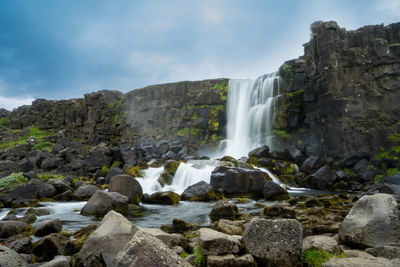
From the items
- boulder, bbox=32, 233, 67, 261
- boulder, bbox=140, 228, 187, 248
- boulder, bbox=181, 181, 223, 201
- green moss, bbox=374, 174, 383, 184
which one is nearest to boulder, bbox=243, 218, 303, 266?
boulder, bbox=140, 228, 187, 248

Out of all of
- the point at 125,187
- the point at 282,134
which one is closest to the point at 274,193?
the point at 125,187

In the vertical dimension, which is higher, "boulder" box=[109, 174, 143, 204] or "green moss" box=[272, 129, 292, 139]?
"green moss" box=[272, 129, 292, 139]

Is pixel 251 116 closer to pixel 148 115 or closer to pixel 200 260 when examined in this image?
pixel 148 115

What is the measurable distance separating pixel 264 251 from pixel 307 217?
295 inches

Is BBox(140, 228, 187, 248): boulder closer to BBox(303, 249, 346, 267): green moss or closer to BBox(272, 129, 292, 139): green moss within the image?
BBox(303, 249, 346, 267): green moss

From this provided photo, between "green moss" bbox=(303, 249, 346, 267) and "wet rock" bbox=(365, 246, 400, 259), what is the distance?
0.71 m

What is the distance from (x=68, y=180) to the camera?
2597 cm

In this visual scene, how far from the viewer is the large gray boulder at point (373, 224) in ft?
21.8

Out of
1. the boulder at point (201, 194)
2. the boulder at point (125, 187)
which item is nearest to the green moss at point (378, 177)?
the boulder at point (201, 194)

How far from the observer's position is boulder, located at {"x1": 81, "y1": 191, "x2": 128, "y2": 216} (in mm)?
14539

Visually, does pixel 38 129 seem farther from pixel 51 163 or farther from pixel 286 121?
pixel 286 121

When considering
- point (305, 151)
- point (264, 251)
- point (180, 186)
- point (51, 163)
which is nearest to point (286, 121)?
point (305, 151)

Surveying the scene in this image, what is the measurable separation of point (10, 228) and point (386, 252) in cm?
1227

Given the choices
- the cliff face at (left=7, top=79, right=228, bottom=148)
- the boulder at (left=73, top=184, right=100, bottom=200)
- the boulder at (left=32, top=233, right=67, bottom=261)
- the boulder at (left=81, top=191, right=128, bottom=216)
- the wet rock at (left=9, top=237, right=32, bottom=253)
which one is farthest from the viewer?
the cliff face at (left=7, top=79, right=228, bottom=148)
